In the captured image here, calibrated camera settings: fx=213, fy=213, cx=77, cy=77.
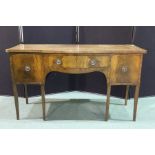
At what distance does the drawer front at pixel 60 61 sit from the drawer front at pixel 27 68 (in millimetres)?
78

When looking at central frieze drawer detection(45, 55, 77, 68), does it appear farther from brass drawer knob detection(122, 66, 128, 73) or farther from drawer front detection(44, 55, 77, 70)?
brass drawer knob detection(122, 66, 128, 73)

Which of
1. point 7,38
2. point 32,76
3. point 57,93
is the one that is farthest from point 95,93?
point 7,38

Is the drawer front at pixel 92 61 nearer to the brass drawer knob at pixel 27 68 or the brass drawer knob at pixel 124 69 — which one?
the brass drawer knob at pixel 124 69

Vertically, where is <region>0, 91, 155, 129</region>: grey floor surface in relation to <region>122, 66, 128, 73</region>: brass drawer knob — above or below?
below

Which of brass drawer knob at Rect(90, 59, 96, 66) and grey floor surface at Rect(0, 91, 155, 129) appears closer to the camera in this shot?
brass drawer knob at Rect(90, 59, 96, 66)

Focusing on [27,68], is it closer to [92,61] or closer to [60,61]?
[60,61]

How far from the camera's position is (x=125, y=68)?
1855 mm

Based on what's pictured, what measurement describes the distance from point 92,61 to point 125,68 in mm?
298

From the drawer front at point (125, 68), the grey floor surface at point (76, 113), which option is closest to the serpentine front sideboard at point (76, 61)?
the drawer front at point (125, 68)

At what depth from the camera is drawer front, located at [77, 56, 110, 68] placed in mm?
1819

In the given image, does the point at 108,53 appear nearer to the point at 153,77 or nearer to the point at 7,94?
the point at 153,77

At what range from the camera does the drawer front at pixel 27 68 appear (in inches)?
71.9

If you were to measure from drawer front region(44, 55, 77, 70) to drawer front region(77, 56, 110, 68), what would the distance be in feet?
0.17

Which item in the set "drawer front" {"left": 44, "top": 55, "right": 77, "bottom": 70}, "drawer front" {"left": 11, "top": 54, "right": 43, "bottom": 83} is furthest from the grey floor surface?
"drawer front" {"left": 44, "top": 55, "right": 77, "bottom": 70}
